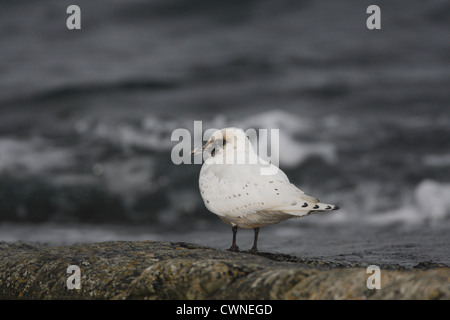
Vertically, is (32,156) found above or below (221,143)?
above

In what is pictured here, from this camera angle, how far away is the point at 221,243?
855cm

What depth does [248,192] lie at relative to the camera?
19.5 feet

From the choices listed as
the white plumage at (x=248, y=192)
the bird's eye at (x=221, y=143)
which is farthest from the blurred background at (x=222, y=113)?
the bird's eye at (x=221, y=143)

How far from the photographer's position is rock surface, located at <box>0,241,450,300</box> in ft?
12.3

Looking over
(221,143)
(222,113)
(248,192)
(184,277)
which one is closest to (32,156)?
(222,113)

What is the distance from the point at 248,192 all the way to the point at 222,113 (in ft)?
30.3

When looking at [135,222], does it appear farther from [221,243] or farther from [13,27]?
[13,27]

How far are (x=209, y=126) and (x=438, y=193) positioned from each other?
17.7 feet

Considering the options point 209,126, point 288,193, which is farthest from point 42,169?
point 288,193

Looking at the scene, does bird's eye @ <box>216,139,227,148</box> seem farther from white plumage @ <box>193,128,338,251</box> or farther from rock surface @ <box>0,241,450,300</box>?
rock surface @ <box>0,241,450,300</box>

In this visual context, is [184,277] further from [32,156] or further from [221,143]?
[32,156]

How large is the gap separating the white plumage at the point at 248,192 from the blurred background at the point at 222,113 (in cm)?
106

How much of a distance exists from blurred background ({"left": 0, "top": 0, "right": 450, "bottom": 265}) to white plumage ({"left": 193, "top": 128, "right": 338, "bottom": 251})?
3.48 ft

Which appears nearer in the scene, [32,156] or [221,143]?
[221,143]
